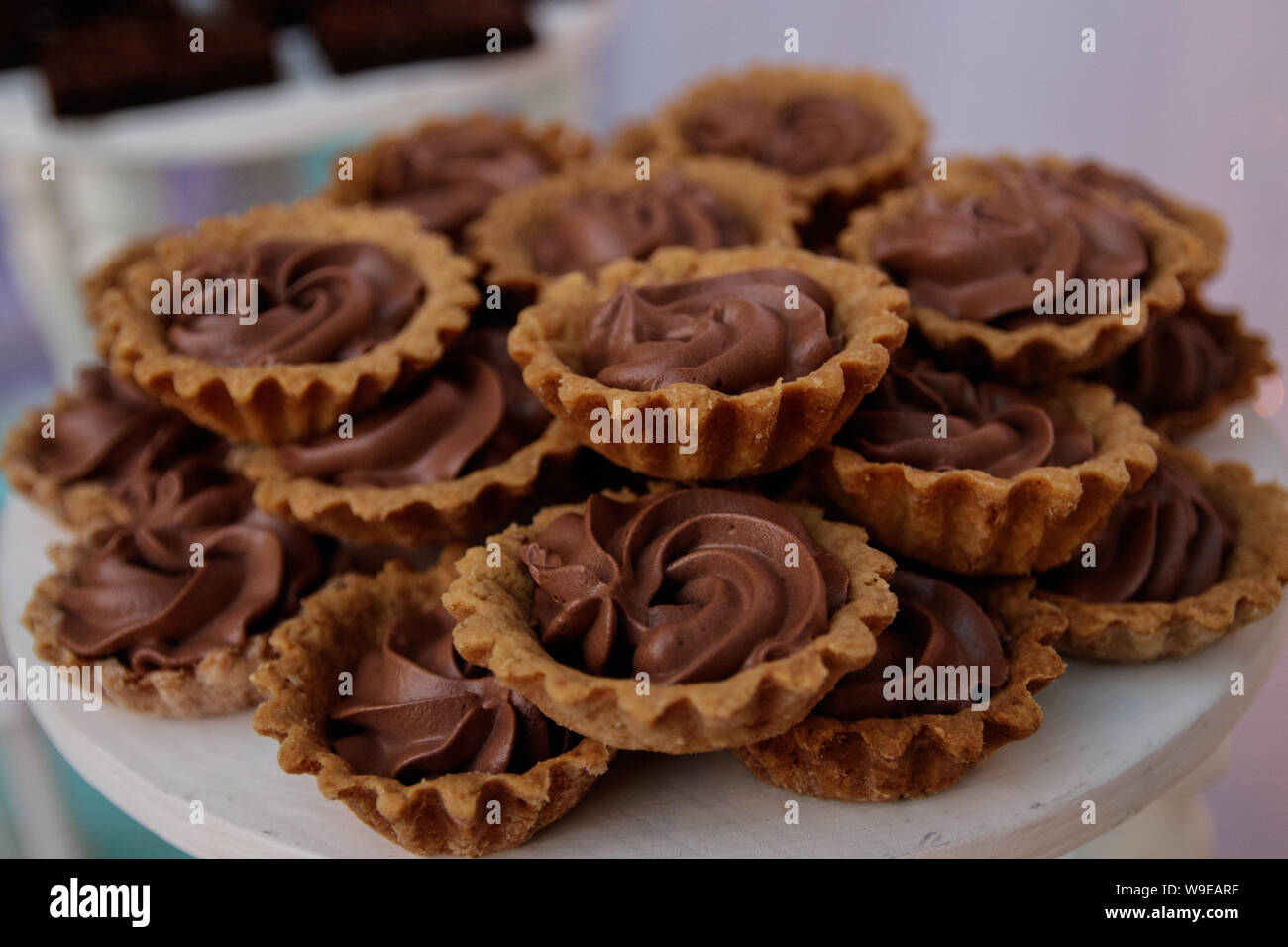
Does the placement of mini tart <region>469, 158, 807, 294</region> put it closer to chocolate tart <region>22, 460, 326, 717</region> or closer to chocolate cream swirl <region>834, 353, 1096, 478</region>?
chocolate cream swirl <region>834, 353, 1096, 478</region>

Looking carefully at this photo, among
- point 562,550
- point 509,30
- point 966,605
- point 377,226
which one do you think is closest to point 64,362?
point 509,30

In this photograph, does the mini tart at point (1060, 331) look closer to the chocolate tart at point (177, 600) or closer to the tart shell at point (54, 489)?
the chocolate tart at point (177, 600)

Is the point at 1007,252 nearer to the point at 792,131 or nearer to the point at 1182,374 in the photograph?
the point at 1182,374

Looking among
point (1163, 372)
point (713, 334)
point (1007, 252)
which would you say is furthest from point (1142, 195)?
point (713, 334)

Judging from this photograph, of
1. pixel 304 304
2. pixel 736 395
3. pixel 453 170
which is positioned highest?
pixel 453 170

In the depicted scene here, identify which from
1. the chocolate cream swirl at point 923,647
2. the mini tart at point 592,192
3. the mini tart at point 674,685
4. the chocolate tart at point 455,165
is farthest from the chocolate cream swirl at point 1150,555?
the chocolate tart at point 455,165

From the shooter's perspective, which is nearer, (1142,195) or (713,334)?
(713,334)

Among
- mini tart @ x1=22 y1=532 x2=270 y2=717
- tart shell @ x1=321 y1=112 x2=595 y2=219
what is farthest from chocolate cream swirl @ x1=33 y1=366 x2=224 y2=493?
tart shell @ x1=321 y1=112 x2=595 y2=219
